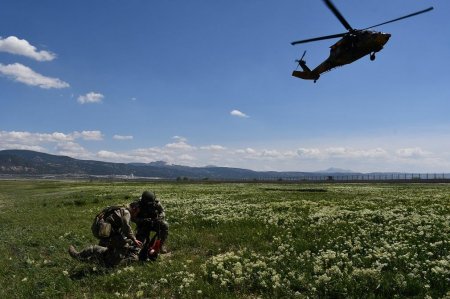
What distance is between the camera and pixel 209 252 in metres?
15.5

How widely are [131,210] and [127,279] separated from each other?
286 cm

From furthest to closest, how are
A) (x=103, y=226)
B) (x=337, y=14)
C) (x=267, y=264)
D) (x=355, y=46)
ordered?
1. (x=355, y=46)
2. (x=337, y=14)
3. (x=103, y=226)
4. (x=267, y=264)

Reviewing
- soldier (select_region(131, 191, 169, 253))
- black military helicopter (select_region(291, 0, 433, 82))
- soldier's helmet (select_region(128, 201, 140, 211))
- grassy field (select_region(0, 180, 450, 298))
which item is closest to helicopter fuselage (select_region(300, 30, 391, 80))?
black military helicopter (select_region(291, 0, 433, 82))

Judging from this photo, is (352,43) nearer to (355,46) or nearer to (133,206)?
(355,46)

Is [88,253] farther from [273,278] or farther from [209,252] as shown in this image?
[273,278]

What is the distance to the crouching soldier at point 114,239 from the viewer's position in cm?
1338

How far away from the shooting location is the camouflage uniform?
44.2 ft

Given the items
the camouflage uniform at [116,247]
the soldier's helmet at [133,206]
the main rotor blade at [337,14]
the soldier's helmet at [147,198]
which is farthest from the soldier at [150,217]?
the main rotor blade at [337,14]

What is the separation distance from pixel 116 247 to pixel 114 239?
33cm

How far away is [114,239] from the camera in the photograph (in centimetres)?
1370

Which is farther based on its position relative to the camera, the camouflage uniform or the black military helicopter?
the black military helicopter

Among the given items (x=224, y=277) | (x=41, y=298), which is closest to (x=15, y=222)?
(x=41, y=298)

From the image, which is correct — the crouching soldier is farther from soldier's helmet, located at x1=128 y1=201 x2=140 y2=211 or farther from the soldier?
the soldier

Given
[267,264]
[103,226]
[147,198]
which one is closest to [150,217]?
[147,198]
